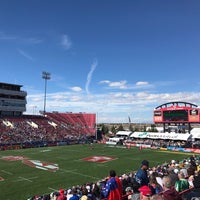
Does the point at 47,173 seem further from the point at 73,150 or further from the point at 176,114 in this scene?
the point at 176,114

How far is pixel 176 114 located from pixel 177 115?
0.31 metres

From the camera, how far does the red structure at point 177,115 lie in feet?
166

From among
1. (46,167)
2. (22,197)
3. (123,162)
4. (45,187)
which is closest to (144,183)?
(22,197)

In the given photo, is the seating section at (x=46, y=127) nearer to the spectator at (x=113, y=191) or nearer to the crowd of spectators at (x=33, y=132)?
the crowd of spectators at (x=33, y=132)

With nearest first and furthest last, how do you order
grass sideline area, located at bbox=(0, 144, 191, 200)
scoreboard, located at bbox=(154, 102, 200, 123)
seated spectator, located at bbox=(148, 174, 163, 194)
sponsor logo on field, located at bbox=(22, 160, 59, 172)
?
seated spectator, located at bbox=(148, 174, 163, 194) < grass sideline area, located at bbox=(0, 144, 191, 200) < sponsor logo on field, located at bbox=(22, 160, 59, 172) < scoreboard, located at bbox=(154, 102, 200, 123)

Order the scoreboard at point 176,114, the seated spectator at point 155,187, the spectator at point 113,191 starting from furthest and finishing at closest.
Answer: the scoreboard at point 176,114 → the spectator at point 113,191 → the seated spectator at point 155,187

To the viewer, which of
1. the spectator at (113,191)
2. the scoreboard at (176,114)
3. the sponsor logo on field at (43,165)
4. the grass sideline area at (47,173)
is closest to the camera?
the spectator at (113,191)

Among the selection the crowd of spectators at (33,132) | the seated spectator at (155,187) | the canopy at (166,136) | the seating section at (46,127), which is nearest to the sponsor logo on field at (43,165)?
the crowd of spectators at (33,132)

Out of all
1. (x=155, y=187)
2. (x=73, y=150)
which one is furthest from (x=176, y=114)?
(x=155, y=187)

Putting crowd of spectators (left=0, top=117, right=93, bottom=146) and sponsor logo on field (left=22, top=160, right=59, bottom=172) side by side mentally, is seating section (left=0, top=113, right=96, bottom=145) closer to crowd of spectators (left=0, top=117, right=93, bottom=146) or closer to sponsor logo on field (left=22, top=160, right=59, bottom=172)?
crowd of spectators (left=0, top=117, right=93, bottom=146)

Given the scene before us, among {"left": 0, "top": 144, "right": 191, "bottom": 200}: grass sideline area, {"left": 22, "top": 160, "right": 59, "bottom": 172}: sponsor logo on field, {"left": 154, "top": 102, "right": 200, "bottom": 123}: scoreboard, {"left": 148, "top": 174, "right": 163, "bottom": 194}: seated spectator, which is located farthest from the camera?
{"left": 154, "top": 102, "right": 200, "bottom": 123}: scoreboard

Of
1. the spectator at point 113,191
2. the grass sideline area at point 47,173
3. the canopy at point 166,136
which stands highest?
the canopy at point 166,136

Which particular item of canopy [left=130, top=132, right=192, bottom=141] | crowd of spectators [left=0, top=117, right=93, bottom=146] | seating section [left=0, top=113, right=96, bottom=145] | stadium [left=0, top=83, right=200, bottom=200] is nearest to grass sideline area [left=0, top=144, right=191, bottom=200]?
stadium [left=0, top=83, right=200, bottom=200]

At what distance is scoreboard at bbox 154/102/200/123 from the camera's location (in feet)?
166
